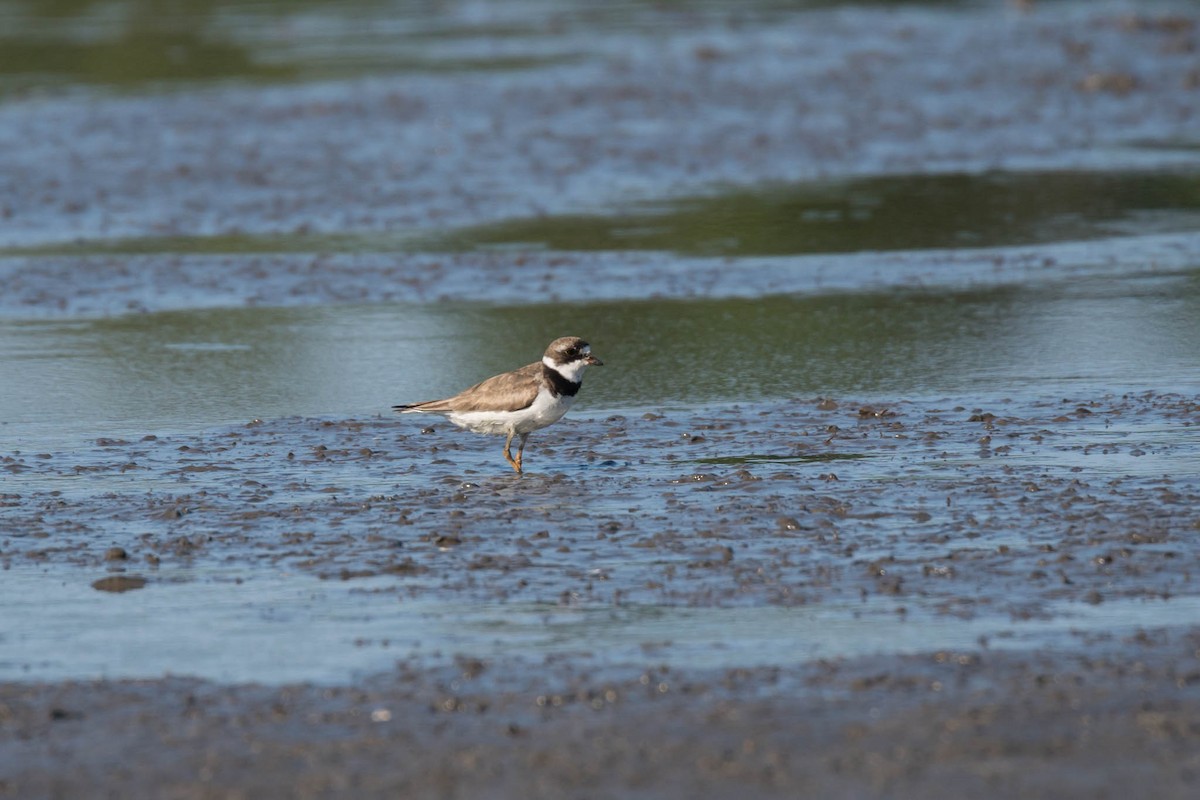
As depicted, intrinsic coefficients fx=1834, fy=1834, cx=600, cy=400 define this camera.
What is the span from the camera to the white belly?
38.7ft

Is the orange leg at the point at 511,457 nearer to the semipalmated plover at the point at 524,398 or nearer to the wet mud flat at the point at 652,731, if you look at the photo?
the semipalmated plover at the point at 524,398

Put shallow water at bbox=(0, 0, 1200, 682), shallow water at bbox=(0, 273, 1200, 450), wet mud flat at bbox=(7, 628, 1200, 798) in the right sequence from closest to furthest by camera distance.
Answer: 1. wet mud flat at bbox=(7, 628, 1200, 798)
2. shallow water at bbox=(0, 0, 1200, 682)
3. shallow water at bbox=(0, 273, 1200, 450)

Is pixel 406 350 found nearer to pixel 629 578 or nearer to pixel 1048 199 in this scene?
pixel 629 578

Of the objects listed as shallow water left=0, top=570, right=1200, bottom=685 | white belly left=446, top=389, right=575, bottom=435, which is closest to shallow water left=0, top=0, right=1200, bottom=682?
shallow water left=0, top=570, right=1200, bottom=685

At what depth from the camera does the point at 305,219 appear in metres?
21.2

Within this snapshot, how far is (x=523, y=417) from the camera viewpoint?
464 inches

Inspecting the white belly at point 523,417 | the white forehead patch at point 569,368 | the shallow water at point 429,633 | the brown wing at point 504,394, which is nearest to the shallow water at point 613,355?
the shallow water at point 429,633

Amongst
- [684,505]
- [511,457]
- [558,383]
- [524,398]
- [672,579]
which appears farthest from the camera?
[511,457]

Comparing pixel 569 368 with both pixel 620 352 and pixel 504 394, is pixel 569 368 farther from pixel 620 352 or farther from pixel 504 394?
pixel 620 352

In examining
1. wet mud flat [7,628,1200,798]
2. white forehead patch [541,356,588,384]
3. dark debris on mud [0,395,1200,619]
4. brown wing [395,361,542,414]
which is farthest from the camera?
white forehead patch [541,356,588,384]

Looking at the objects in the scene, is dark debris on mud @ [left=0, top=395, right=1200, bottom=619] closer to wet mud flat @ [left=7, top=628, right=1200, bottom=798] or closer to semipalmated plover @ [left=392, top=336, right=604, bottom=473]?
semipalmated plover @ [left=392, top=336, right=604, bottom=473]

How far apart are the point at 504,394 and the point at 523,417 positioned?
204 mm

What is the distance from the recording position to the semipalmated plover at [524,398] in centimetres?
1180

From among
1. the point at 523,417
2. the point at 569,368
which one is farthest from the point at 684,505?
the point at 569,368
